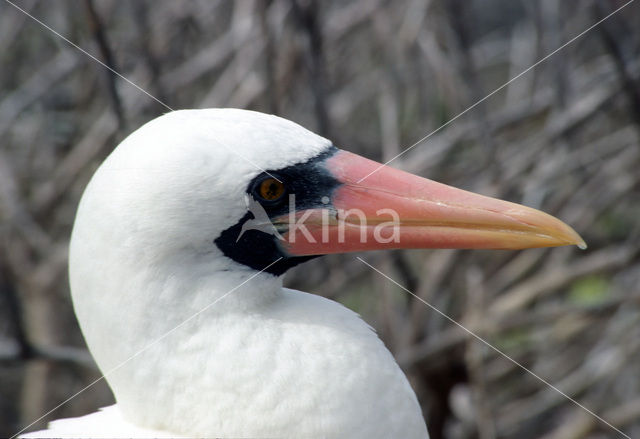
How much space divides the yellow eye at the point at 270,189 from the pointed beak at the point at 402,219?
69 mm

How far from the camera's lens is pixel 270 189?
168 cm

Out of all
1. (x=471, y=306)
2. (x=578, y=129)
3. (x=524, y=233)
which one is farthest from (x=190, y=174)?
(x=578, y=129)

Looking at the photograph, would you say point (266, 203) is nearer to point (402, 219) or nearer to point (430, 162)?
point (402, 219)

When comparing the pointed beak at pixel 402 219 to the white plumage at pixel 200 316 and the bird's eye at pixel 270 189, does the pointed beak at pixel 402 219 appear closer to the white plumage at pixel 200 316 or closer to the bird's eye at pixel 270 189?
the bird's eye at pixel 270 189

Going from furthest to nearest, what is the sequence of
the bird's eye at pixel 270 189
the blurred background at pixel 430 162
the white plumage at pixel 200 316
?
the blurred background at pixel 430 162 < the bird's eye at pixel 270 189 < the white plumage at pixel 200 316

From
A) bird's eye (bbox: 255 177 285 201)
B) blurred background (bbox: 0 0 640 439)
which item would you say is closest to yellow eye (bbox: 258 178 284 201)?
bird's eye (bbox: 255 177 285 201)

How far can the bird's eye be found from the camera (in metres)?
1.65

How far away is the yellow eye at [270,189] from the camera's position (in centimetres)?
165

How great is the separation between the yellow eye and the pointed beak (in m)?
0.07

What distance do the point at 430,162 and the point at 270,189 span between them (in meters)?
2.12

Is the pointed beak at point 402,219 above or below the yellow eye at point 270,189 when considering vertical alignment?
below

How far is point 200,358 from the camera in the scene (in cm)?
157

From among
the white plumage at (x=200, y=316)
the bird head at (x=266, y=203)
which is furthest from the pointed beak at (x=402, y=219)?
the white plumage at (x=200, y=316)

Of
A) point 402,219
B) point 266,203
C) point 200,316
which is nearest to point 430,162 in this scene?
point 402,219
